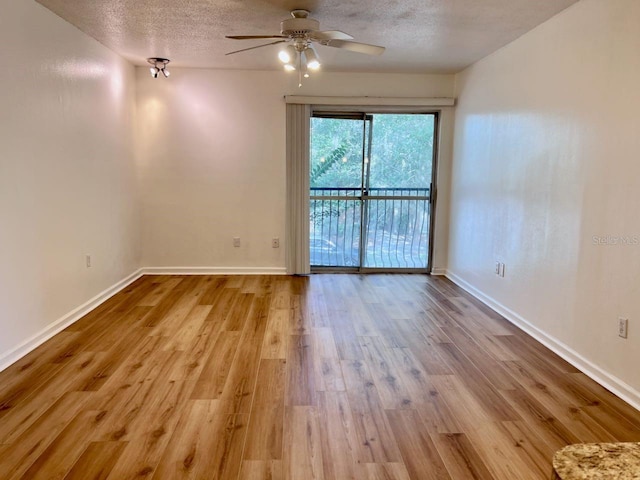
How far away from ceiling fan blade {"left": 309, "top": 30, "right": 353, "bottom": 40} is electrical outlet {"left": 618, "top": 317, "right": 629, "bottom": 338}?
2364mm

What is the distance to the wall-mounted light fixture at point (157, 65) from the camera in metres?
4.45

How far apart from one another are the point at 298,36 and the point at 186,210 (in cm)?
280

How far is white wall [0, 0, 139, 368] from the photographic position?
2.70 metres

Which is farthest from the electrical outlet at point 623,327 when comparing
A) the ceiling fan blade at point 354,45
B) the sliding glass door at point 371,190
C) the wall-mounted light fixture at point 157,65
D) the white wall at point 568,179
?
the wall-mounted light fixture at point 157,65

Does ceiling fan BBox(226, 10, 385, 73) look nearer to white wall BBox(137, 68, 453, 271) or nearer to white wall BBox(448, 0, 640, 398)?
white wall BBox(448, 0, 640, 398)

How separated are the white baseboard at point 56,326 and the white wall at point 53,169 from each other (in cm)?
3

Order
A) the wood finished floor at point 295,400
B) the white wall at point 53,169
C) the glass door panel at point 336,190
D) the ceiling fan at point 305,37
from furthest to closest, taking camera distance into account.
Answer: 1. the glass door panel at point 336,190
2. the ceiling fan at point 305,37
3. the white wall at point 53,169
4. the wood finished floor at point 295,400

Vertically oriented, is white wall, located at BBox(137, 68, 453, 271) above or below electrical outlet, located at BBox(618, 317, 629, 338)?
above

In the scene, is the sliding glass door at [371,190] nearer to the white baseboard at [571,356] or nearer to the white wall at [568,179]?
the white wall at [568,179]

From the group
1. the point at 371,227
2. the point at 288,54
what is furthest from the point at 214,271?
the point at 288,54

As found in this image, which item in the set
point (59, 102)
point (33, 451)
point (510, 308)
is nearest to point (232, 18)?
point (59, 102)

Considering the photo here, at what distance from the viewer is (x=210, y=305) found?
13.2 feet

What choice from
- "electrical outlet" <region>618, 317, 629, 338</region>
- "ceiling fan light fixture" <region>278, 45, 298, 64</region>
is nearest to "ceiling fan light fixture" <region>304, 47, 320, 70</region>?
"ceiling fan light fixture" <region>278, 45, 298, 64</region>

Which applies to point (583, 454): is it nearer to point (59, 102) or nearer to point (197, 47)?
point (59, 102)
